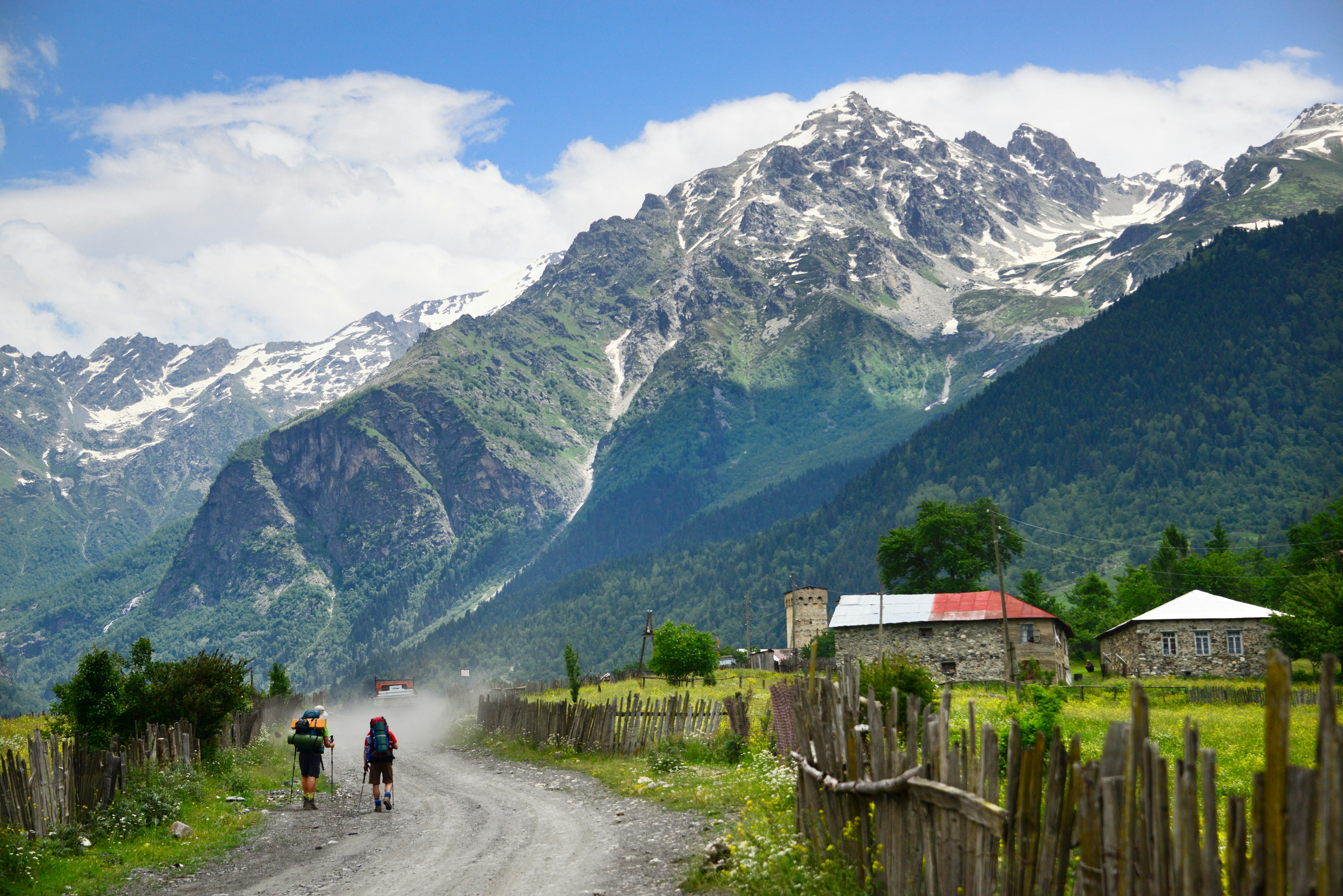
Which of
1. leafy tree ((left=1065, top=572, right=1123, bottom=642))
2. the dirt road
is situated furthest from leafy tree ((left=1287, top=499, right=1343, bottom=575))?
the dirt road

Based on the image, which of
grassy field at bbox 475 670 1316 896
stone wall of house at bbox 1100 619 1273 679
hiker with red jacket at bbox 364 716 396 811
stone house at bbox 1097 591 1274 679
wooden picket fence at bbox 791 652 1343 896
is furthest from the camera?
stone house at bbox 1097 591 1274 679

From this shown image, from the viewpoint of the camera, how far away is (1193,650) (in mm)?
63031

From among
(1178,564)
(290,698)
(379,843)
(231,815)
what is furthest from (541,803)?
(1178,564)

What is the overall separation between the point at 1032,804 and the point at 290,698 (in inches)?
1889

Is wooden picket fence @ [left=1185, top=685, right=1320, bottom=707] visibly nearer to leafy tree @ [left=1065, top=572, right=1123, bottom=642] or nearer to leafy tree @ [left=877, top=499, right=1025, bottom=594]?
leafy tree @ [left=1065, top=572, right=1123, bottom=642]

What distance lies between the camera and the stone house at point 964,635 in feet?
222

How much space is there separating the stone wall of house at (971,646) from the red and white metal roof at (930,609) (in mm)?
451

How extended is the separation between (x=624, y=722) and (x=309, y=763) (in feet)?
31.7

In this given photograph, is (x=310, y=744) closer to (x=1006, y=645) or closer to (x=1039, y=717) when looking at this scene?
(x=1039, y=717)

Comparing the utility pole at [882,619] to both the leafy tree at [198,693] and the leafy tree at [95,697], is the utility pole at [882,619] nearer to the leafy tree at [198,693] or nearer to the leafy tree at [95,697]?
the leafy tree at [198,693]

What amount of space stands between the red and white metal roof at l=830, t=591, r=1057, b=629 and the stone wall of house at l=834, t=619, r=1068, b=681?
451mm

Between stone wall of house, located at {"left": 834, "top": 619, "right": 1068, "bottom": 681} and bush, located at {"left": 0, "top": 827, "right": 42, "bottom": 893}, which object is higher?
bush, located at {"left": 0, "top": 827, "right": 42, "bottom": 893}

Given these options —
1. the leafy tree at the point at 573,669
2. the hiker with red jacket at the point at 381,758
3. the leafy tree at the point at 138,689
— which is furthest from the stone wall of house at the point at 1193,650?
the leafy tree at the point at 138,689

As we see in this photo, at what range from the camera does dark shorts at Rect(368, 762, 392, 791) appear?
22.2m
